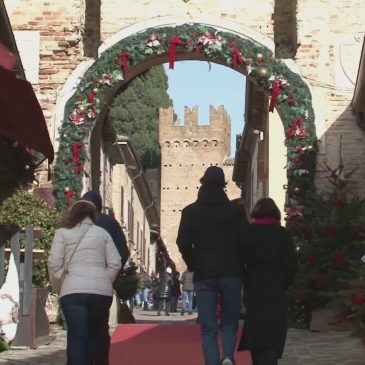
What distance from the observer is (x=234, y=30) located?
16.8 meters

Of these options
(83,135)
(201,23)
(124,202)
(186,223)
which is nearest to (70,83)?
(83,135)

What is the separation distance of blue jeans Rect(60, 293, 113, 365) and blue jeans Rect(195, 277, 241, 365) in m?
0.80

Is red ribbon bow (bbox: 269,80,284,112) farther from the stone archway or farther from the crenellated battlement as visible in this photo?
the crenellated battlement

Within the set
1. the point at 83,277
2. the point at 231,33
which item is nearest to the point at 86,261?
the point at 83,277

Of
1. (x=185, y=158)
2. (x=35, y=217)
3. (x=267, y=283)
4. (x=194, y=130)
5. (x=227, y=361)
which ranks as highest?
(x=194, y=130)

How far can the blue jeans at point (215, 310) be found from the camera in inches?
304

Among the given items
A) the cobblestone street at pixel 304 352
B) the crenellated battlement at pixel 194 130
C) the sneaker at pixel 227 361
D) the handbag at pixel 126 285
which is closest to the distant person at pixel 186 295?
the handbag at pixel 126 285

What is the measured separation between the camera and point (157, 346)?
39.2 feet

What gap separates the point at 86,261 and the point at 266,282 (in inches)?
56.4

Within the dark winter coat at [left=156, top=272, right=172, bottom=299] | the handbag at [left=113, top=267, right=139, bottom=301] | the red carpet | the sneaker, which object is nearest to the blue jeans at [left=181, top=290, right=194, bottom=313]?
the dark winter coat at [left=156, top=272, right=172, bottom=299]

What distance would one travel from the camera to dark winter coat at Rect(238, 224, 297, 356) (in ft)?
25.2

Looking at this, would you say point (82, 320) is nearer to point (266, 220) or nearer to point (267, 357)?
point (267, 357)

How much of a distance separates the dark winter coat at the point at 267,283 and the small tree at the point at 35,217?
270 inches

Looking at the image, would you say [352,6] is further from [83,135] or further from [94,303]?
[94,303]
